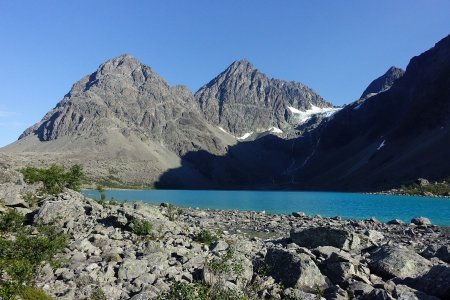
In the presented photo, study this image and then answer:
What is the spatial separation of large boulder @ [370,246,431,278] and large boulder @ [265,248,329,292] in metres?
3.76

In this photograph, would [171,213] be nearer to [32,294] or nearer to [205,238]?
[205,238]

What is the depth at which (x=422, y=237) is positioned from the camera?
4088cm

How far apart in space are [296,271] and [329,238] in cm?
932

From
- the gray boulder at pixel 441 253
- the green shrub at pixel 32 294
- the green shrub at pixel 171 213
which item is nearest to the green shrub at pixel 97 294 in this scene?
the green shrub at pixel 32 294

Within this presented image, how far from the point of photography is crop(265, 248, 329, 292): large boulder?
18.8 metres

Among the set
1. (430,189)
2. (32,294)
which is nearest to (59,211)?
(32,294)

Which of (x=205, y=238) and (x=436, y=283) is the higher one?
(x=436, y=283)

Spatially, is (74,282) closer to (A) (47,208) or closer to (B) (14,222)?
(B) (14,222)

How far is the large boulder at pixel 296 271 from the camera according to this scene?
18.8 m

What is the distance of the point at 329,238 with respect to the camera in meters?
27.8

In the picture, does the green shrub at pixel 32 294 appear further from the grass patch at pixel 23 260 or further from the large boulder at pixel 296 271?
the large boulder at pixel 296 271

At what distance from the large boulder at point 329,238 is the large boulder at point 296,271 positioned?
806 cm

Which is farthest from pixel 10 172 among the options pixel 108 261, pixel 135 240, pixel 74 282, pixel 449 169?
pixel 449 169

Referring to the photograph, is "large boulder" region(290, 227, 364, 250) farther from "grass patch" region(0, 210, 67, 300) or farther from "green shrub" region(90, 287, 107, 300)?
"grass patch" region(0, 210, 67, 300)
